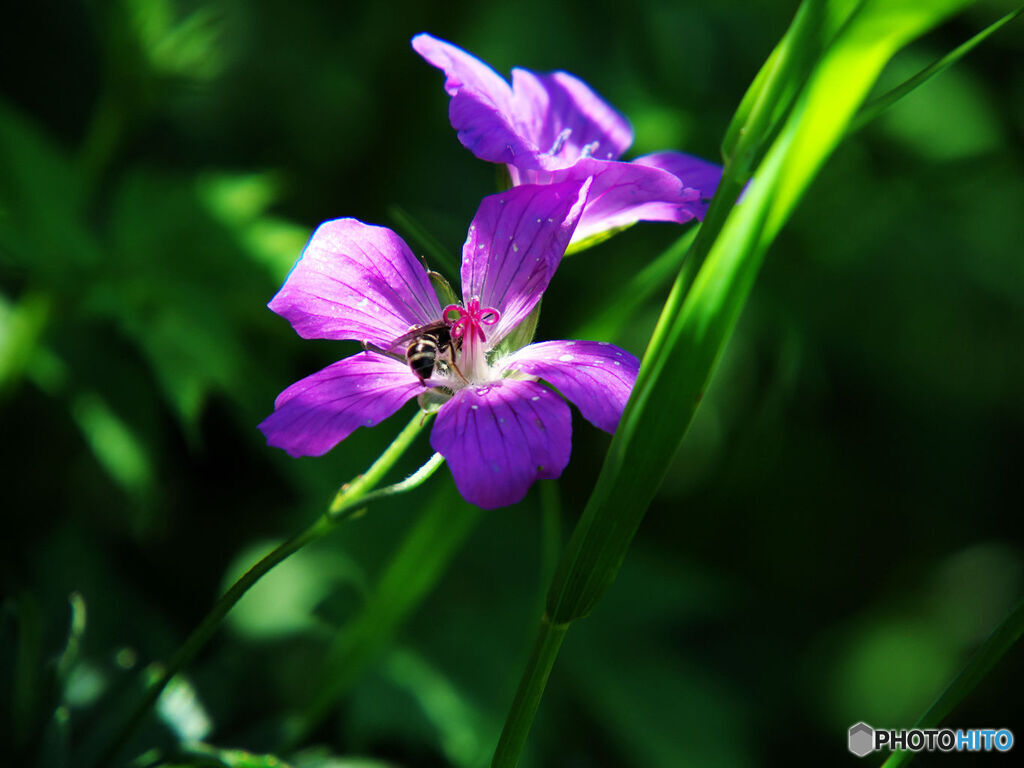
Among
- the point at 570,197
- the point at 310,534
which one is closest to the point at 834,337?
the point at 570,197

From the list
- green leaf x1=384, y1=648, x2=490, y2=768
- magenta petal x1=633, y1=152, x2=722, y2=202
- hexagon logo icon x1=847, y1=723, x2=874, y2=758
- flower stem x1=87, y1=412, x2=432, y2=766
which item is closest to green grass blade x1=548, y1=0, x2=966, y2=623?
flower stem x1=87, y1=412, x2=432, y2=766

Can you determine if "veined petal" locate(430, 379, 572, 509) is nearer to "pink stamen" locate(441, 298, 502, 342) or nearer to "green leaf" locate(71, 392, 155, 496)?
"pink stamen" locate(441, 298, 502, 342)

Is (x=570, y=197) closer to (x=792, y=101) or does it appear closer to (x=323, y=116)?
(x=792, y=101)

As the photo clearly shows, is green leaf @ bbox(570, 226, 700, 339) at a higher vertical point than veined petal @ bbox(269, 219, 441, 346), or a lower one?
higher

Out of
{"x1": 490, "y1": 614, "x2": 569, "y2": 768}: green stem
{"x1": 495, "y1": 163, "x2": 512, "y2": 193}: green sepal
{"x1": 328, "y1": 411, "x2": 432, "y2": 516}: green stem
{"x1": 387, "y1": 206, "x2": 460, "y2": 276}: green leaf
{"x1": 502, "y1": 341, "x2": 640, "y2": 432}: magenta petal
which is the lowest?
{"x1": 490, "y1": 614, "x2": 569, "y2": 768}: green stem

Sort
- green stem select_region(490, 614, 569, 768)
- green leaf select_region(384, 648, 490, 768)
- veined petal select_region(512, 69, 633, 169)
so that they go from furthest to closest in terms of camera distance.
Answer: green leaf select_region(384, 648, 490, 768)
veined petal select_region(512, 69, 633, 169)
green stem select_region(490, 614, 569, 768)

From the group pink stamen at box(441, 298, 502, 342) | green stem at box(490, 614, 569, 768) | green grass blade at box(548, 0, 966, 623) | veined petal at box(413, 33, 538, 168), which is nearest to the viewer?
green grass blade at box(548, 0, 966, 623)

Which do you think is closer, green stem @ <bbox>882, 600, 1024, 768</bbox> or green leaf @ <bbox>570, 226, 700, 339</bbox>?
green stem @ <bbox>882, 600, 1024, 768</bbox>

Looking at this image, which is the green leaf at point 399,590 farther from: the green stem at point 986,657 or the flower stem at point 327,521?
the green stem at point 986,657
